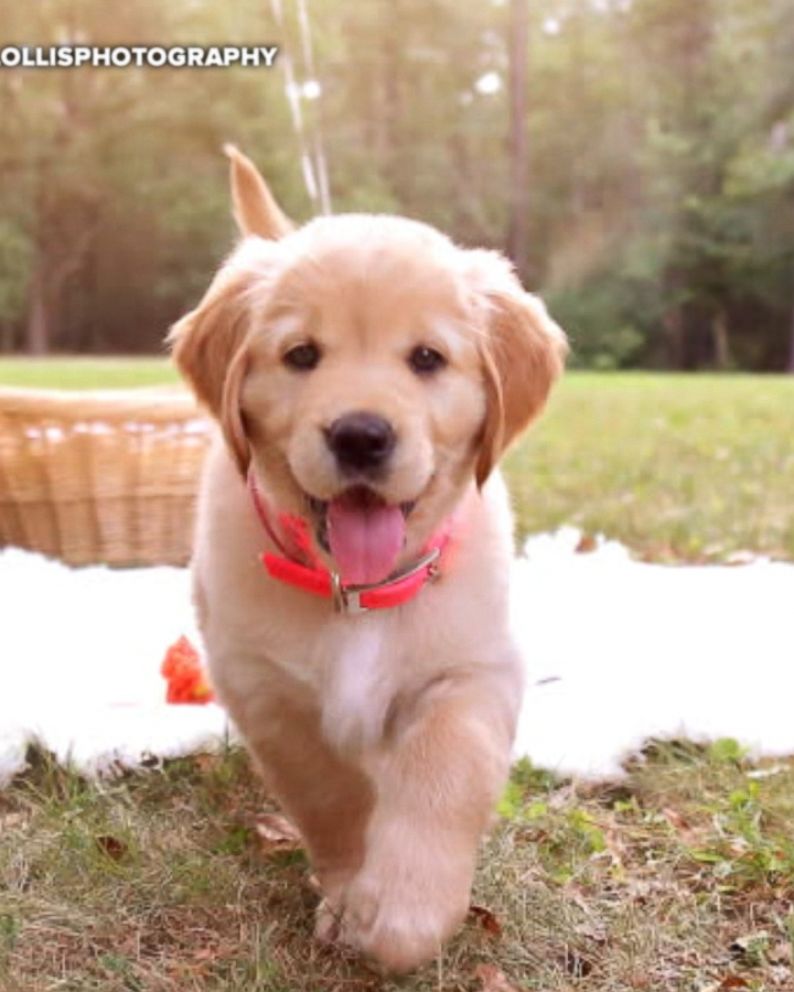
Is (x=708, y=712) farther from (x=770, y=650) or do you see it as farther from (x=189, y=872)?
(x=189, y=872)

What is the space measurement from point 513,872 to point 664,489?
337 centimetres

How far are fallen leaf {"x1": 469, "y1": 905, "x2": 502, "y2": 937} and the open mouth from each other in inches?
17.1

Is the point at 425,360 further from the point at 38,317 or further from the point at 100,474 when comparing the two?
the point at 38,317

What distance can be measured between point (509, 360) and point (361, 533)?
30 centimetres

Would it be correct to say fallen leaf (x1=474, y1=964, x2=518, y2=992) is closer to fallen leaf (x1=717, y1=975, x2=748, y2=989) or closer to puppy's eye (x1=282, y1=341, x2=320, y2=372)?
fallen leaf (x1=717, y1=975, x2=748, y2=989)

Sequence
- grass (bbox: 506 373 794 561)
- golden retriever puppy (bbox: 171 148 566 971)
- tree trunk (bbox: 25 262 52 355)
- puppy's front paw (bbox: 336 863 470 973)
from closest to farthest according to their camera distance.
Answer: puppy's front paw (bbox: 336 863 470 973)
golden retriever puppy (bbox: 171 148 566 971)
grass (bbox: 506 373 794 561)
tree trunk (bbox: 25 262 52 355)

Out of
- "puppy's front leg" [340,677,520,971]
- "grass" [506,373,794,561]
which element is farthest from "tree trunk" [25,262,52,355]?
"puppy's front leg" [340,677,520,971]

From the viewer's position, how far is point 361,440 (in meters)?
1.53

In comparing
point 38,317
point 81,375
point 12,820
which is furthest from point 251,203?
point 38,317

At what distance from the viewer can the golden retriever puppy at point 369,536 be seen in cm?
157

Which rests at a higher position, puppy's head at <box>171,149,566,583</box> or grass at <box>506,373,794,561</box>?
puppy's head at <box>171,149,566,583</box>

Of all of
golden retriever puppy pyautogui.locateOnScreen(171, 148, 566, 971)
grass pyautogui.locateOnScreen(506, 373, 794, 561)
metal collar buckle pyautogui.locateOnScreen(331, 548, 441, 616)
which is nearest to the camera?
golden retriever puppy pyautogui.locateOnScreen(171, 148, 566, 971)

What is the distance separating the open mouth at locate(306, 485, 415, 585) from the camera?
166 centimetres

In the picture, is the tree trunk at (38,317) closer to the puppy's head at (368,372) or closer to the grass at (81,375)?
the grass at (81,375)
